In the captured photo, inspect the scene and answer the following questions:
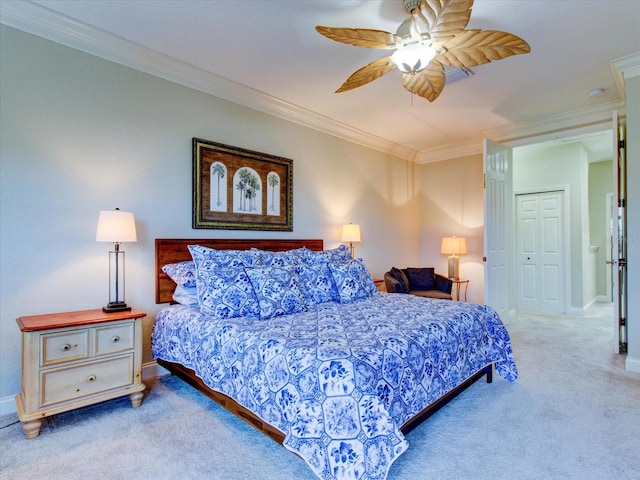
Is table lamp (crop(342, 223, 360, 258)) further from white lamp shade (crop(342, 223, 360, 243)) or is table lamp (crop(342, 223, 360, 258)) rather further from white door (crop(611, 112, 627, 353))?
white door (crop(611, 112, 627, 353))

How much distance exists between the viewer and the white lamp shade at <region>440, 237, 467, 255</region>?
514cm

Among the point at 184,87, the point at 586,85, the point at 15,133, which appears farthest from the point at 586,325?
the point at 15,133

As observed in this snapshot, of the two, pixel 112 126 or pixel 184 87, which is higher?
pixel 184 87

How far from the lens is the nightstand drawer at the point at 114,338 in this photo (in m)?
2.30

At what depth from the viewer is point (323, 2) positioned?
7.50 feet

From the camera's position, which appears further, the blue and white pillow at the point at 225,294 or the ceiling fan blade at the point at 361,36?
the blue and white pillow at the point at 225,294

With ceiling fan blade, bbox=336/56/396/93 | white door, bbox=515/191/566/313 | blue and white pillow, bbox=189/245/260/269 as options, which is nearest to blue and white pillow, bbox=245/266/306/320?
blue and white pillow, bbox=189/245/260/269

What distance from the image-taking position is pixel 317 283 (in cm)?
313

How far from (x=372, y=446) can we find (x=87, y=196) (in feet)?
8.57

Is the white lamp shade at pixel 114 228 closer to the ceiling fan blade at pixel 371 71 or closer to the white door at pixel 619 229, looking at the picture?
the ceiling fan blade at pixel 371 71

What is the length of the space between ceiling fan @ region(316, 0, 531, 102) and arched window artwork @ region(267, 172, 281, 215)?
5.83 feet

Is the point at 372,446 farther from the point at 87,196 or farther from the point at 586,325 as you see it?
the point at 586,325

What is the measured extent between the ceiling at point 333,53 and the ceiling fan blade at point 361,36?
1.38 ft

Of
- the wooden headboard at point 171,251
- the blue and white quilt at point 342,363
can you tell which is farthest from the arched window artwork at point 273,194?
the blue and white quilt at point 342,363
